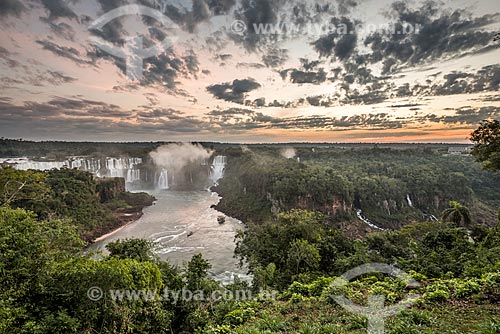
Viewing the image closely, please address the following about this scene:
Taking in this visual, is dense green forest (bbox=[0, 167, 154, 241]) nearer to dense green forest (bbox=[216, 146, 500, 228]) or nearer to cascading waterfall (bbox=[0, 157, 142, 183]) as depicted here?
cascading waterfall (bbox=[0, 157, 142, 183])

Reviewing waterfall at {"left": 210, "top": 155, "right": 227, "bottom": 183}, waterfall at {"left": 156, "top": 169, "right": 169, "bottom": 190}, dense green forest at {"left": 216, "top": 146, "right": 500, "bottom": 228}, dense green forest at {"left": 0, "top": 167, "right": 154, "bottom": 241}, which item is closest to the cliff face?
dense green forest at {"left": 216, "top": 146, "right": 500, "bottom": 228}

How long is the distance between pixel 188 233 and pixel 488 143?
1363 inches

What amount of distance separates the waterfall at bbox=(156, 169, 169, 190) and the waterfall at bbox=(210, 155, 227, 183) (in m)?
17.8

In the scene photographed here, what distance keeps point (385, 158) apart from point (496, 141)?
280 ft

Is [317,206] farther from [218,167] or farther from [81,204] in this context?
[218,167]

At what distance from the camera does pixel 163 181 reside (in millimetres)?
93500

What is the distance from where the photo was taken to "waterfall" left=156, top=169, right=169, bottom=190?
300ft

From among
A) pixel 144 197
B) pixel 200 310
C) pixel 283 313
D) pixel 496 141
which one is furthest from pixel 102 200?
pixel 496 141

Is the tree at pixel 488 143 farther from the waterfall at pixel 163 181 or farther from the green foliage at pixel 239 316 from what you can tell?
Result: the waterfall at pixel 163 181

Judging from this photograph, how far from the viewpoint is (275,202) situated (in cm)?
4975

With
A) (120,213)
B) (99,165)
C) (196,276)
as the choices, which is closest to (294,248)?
(196,276)

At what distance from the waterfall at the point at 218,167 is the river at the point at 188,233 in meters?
40.5

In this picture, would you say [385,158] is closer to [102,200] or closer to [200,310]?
[102,200]

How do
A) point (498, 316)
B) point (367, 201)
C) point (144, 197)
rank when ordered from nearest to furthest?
point (498, 316) → point (367, 201) → point (144, 197)
